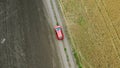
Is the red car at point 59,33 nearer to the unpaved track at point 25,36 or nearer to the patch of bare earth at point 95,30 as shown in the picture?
the unpaved track at point 25,36

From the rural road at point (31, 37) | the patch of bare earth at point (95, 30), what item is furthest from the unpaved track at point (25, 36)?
the patch of bare earth at point (95, 30)

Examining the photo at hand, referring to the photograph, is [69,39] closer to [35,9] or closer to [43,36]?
[43,36]

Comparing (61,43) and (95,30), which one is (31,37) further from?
(95,30)

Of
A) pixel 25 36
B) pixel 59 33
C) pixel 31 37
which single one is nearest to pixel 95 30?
pixel 59 33

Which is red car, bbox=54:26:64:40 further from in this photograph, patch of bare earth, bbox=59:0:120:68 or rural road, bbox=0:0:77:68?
patch of bare earth, bbox=59:0:120:68

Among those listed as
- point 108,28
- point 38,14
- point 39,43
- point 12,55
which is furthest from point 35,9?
point 108,28
